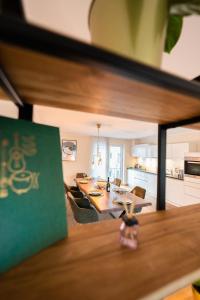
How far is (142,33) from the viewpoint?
1.22 feet

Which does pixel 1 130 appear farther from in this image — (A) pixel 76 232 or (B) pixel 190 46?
(B) pixel 190 46

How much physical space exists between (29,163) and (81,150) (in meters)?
6.22

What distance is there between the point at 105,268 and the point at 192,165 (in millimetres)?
4471

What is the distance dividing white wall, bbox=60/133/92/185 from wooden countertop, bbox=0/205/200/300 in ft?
19.5

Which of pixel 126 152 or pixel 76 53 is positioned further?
pixel 126 152

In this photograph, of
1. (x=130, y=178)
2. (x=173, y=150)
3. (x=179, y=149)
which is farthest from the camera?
(x=130, y=178)

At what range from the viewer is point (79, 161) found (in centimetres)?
659

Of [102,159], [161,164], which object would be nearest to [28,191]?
[161,164]

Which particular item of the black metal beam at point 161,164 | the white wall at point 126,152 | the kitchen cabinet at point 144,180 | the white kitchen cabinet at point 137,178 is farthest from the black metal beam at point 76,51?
the white wall at point 126,152

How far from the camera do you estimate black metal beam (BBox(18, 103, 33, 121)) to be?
627 mm

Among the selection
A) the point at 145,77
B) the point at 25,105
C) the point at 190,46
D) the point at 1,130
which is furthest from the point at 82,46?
the point at 190,46

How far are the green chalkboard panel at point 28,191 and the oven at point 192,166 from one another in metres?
4.37

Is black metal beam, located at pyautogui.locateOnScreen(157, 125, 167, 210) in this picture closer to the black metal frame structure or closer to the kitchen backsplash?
the black metal frame structure

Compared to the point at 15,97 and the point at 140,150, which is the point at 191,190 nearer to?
the point at 140,150
